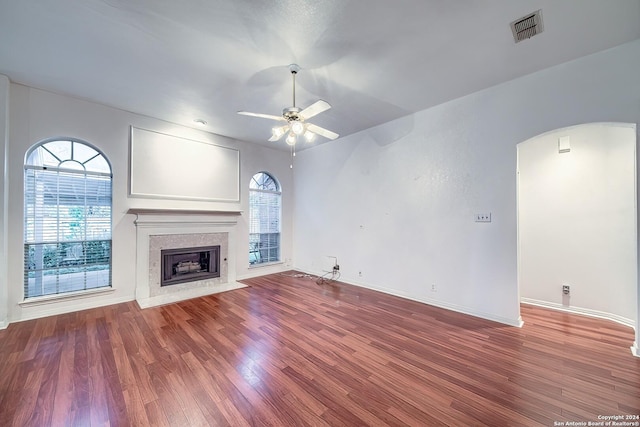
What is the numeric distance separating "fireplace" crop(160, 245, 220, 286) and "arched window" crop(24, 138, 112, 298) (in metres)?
0.77

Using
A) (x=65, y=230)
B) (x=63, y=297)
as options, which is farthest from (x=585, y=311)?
(x=65, y=230)

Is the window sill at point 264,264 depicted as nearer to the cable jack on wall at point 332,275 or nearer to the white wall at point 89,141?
the white wall at point 89,141

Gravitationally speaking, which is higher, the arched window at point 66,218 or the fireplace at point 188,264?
the arched window at point 66,218

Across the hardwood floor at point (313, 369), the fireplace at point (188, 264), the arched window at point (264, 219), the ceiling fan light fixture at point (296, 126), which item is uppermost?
the ceiling fan light fixture at point (296, 126)

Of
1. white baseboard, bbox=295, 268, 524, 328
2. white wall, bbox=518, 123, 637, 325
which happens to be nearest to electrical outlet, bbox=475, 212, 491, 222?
white wall, bbox=518, 123, 637, 325

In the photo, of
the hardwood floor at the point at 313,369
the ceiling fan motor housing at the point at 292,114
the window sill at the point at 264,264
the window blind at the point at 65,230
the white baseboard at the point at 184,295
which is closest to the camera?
the hardwood floor at the point at 313,369

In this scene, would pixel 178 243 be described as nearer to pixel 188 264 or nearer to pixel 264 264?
pixel 188 264

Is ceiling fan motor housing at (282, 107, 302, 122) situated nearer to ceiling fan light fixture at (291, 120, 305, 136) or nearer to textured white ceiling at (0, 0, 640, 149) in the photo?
ceiling fan light fixture at (291, 120, 305, 136)

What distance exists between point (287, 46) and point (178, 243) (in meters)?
3.78

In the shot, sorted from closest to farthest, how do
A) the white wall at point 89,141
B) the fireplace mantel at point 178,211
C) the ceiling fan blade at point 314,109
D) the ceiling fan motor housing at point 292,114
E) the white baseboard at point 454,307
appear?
the ceiling fan blade at point 314,109 → the ceiling fan motor housing at point 292,114 → the white baseboard at point 454,307 → the white wall at point 89,141 → the fireplace mantel at point 178,211

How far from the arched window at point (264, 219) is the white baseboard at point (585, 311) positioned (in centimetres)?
497

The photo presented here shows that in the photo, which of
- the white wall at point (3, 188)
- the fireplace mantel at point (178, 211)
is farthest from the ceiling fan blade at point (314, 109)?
the white wall at point (3, 188)

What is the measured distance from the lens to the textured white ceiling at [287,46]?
2.03 m

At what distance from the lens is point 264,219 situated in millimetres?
5965
